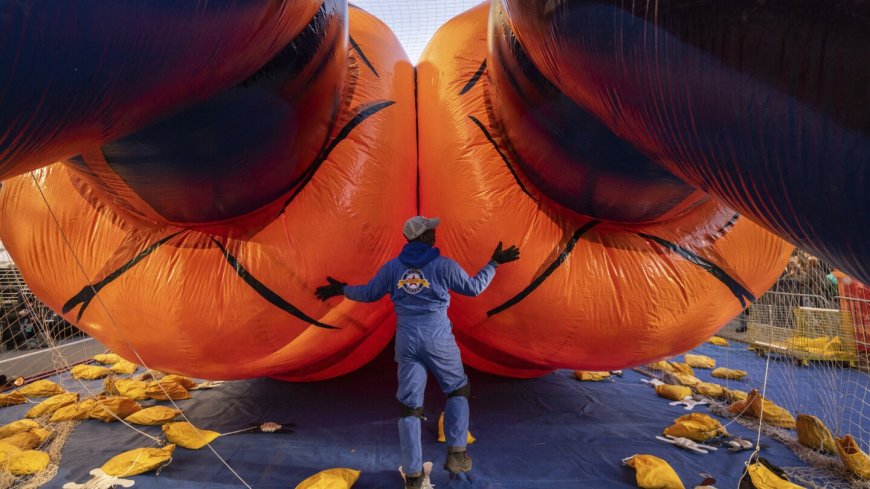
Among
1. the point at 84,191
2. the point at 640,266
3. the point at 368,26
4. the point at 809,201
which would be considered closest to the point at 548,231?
the point at 640,266

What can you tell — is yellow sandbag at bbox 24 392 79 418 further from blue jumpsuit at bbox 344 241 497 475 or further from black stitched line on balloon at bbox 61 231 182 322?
blue jumpsuit at bbox 344 241 497 475

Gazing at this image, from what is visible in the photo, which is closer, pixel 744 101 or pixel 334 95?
pixel 744 101

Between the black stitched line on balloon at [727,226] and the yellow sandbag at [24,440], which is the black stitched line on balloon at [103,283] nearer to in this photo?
the yellow sandbag at [24,440]

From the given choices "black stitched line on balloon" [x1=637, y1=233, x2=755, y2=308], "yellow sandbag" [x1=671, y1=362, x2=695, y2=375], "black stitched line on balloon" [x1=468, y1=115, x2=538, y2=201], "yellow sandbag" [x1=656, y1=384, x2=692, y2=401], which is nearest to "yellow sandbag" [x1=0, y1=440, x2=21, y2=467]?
"black stitched line on balloon" [x1=468, y1=115, x2=538, y2=201]

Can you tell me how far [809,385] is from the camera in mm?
3684

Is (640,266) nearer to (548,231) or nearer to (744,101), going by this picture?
(548,231)

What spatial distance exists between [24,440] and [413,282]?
2.41m

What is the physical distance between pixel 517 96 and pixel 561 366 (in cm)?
164

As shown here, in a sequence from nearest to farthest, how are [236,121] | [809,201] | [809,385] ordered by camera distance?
[809,201]
[236,121]
[809,385]

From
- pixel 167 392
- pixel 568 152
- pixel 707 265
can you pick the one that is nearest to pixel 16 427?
pixel 167 392

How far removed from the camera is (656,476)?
202cm

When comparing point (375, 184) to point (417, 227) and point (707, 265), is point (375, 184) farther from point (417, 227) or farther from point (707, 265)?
point (707, 265)

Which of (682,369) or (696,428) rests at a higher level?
(696,428)

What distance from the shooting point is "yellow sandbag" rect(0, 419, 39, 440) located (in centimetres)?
261
